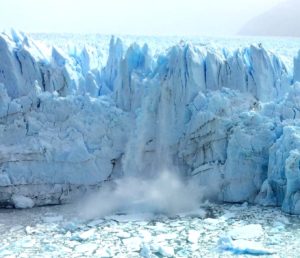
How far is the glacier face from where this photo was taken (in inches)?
286

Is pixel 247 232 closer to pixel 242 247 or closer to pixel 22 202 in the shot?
pixel 242 247

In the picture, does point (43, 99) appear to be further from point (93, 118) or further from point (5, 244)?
point (5, 244)

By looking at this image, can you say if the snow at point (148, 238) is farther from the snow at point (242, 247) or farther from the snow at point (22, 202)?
the snow at point (22, 202)

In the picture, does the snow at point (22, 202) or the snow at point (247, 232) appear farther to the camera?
the snow at point (22, 202)

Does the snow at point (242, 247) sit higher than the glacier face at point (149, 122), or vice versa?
the glacier face at point (149, 122)

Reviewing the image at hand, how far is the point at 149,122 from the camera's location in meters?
7.81

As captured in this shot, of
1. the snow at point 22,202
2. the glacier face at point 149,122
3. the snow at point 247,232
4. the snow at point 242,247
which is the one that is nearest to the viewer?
the snow at point 242,247

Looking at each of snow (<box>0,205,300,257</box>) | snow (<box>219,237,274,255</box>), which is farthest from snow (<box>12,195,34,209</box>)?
snow (<box>219,237,274,255</box>)

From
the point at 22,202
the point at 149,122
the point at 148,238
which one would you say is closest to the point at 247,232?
the point at 148,238

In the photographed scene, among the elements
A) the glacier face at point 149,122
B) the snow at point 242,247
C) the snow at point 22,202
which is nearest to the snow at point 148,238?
the snow at point 242,247

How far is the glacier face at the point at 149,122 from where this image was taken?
7266mm

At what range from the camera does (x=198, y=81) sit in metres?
7.82

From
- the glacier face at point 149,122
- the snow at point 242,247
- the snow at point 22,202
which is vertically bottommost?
the snow at point 242,247

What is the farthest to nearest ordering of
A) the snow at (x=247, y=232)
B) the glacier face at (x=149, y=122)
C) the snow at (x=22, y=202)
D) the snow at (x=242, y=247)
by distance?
the snow at (x=22, y=202) → the glacier face at (x=149, y=122) → the snow at (x=247, y=232) → the snow at (x=242, y=247)
